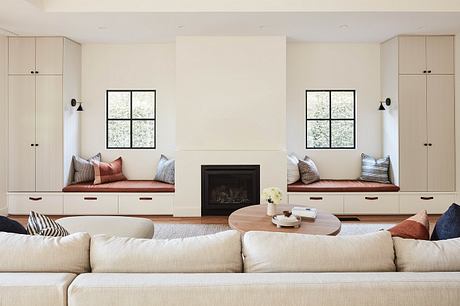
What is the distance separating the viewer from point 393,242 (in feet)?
5.33

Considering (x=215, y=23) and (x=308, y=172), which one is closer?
(x=215, y=23)

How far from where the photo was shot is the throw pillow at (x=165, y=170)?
228 inches

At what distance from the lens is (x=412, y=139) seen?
219 inches

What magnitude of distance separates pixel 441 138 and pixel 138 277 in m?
5.42

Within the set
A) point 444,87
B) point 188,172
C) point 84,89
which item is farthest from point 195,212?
point 444,87

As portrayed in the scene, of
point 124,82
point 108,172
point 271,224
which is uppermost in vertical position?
point 124,82

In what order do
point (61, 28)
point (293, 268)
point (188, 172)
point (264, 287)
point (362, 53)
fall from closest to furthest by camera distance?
point (264, 287) → point (293, 268) → point (61, 28) → point (188, 172) → point (362, 53)

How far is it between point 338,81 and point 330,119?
627 millimetres

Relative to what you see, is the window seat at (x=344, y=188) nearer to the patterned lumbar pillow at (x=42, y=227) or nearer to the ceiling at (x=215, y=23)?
the ceiling at (x=215, y=23)

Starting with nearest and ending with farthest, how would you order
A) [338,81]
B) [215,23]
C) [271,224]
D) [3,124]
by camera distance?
[271,224] → [215,23] → [3,124] → [338,81]

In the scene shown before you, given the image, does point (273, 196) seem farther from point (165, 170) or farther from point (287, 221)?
point (165, 170)

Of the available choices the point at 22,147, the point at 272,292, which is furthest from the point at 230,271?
the point at 22,147

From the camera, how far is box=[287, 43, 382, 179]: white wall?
6.10m

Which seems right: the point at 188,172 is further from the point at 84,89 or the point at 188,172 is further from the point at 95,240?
the point at 95,240
